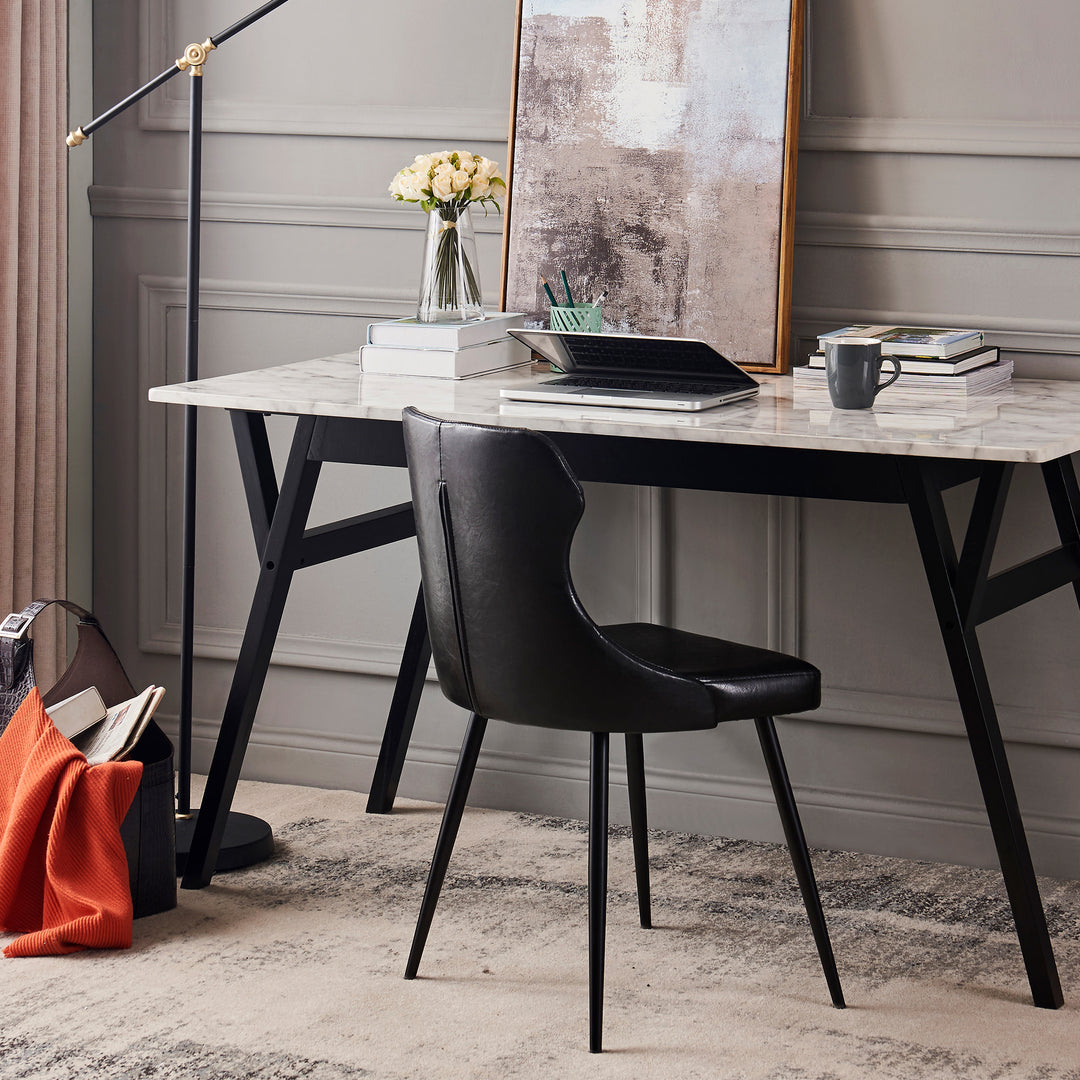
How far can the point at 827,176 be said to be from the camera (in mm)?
2605

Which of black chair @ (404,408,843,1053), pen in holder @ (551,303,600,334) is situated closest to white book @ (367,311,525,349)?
pen in holder @ (551,303,600,334)

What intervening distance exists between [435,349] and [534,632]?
0.71m

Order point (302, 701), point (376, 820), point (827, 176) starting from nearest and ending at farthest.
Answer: point (827, 176) < point (376, 820) < point (302, 701)

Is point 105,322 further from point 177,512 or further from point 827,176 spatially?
point 827,176

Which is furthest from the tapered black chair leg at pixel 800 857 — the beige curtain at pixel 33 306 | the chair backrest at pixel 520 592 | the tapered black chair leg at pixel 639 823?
the beige curtain at pixel 33 306

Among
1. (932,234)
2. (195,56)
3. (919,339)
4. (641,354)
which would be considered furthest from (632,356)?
(195,56)

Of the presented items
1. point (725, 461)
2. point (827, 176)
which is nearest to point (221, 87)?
point (827, 176)

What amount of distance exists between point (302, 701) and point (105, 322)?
87 centimetres

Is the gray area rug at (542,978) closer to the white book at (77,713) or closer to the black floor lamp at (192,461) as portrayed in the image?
the black floor lamp at (192,461)

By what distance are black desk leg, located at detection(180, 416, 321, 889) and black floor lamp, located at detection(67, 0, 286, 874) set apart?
2.5 inches

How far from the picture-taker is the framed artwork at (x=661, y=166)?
2549 mm

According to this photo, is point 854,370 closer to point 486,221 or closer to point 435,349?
point 435,349

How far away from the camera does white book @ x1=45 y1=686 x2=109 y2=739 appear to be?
8.03 ft

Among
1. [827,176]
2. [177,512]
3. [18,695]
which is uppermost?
[827,176]
